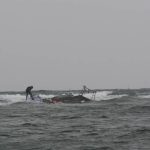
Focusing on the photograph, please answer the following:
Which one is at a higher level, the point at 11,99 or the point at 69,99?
the point at 69,99

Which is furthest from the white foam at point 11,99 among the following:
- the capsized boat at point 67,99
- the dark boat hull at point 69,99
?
the dark boat hull at point 69,99

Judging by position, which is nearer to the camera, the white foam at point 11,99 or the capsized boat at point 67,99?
the capsized boat at point 67,99

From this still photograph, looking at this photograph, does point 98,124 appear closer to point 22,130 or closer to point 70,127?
point 70,127

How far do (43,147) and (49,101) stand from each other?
34102 mm

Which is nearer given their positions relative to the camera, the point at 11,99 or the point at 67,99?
the point at 67,99

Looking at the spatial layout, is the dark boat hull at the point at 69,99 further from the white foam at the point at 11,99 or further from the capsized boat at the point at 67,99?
the white foam at the point at 11,99

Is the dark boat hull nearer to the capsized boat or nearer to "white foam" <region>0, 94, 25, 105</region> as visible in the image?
the capsized boat

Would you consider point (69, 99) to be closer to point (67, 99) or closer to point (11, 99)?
point (67, 99)

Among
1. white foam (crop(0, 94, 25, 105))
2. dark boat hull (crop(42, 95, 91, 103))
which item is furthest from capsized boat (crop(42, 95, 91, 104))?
white foam (crop(0, 94, 25, 105))

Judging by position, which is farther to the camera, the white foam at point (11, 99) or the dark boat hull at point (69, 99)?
the white foam at point (11, 99)

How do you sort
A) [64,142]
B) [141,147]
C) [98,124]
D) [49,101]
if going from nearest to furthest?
[141,147] < [64,142] < [98,124] < [49,101]

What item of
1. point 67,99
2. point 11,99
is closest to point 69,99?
point 67,99

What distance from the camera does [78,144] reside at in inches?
608

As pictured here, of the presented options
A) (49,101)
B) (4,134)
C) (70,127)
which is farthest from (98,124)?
(49,101)
